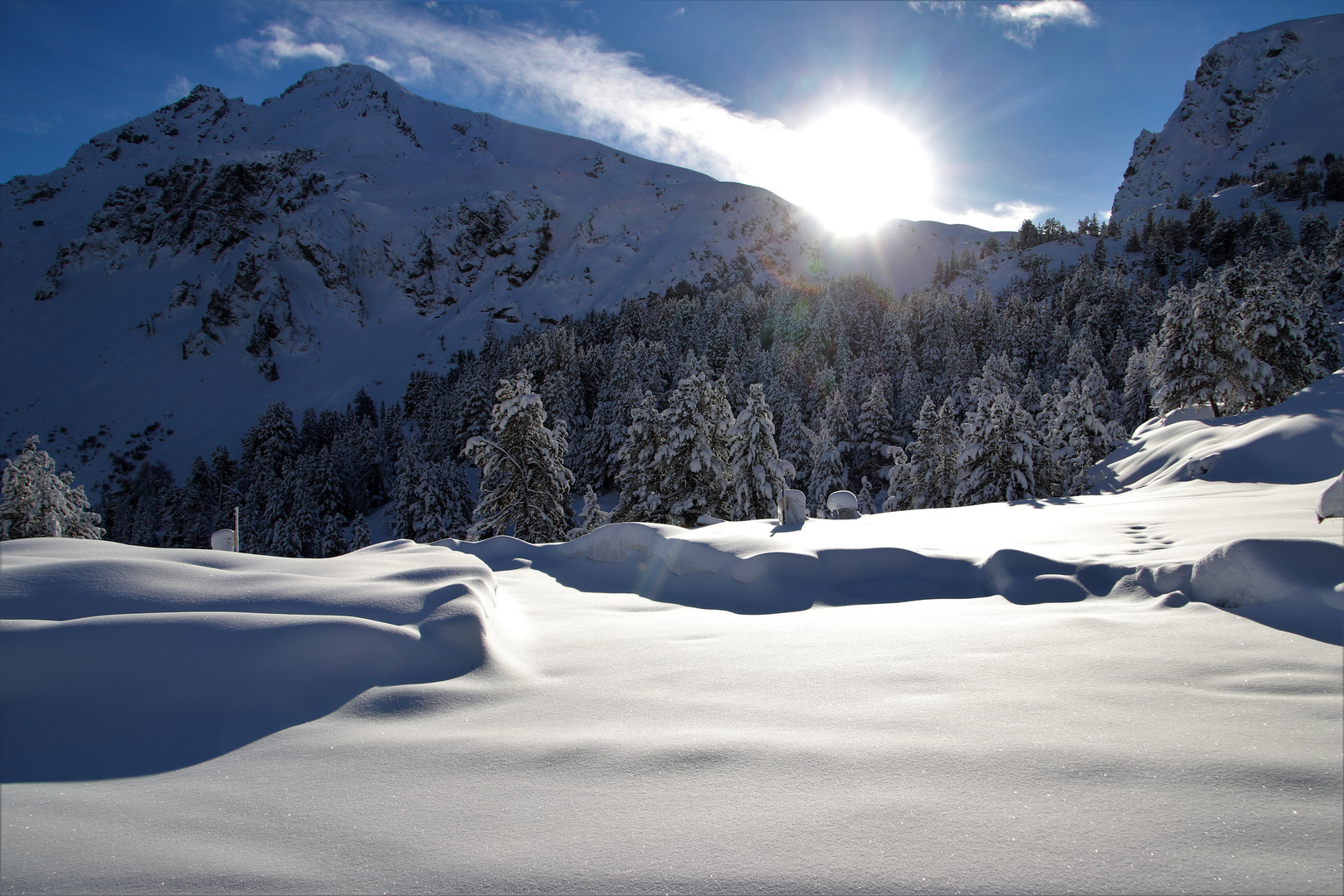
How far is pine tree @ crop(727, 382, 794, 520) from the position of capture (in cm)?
2308

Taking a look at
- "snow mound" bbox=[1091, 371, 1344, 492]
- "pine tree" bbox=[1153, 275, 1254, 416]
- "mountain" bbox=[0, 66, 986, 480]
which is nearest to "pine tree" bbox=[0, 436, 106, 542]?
"snow mound" bbox=[1091, 371, 1344, 492]

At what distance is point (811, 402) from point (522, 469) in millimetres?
38638

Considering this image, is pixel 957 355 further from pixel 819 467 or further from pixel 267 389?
pixel 267 389

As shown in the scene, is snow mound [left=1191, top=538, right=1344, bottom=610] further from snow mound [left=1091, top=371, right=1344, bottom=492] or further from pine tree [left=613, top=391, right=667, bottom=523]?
pine tree [left=613, top=391, right=667, bottom=523]

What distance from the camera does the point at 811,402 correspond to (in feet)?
182

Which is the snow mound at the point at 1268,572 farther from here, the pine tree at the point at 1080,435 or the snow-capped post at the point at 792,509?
the pine tree at the point at 1080,435

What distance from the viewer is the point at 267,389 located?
11056 cm

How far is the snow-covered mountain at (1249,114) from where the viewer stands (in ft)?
539

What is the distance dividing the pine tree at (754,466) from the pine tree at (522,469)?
669 centimetres

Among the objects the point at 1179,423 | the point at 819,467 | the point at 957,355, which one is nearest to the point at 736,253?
the point at 957,355

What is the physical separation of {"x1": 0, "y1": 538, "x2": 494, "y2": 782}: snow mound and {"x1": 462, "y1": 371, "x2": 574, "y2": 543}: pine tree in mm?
16997

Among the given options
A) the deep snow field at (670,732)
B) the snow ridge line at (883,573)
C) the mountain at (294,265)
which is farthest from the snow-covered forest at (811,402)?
the mountain at (294,265)

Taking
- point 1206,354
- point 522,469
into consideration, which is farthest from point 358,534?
point 1206,354

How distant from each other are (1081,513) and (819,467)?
28.1m
